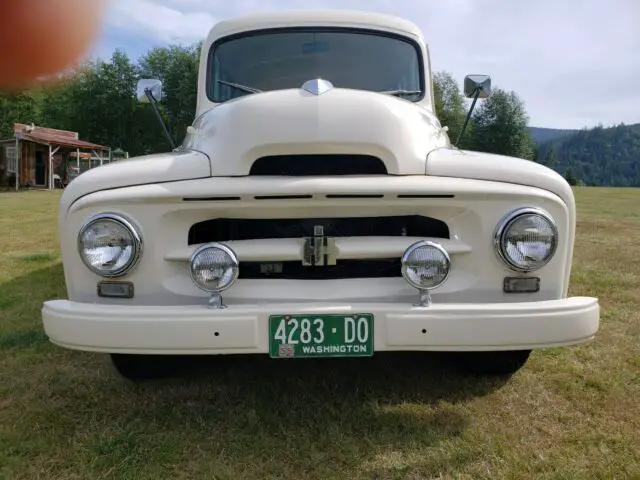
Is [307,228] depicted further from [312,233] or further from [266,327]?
[266,327]

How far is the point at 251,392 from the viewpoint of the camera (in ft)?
9.02

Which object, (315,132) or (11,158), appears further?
(11,158)

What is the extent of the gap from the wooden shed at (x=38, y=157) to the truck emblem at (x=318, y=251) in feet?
87.6

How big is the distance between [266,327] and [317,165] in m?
0.75

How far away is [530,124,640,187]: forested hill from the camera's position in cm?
11169

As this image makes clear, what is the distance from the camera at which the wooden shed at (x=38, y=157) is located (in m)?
26.4

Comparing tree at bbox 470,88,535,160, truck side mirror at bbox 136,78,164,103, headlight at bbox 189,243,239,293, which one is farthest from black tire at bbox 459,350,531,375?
tree at bbox 470,88,535,160

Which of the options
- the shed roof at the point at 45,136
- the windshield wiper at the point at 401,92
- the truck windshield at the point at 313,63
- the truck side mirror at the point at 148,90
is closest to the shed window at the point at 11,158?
the shed roof at the point at 45,136

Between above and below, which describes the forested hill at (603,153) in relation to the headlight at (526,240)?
above

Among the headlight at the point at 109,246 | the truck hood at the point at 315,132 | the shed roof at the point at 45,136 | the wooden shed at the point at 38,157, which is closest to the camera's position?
the headlight at the point at 109,246

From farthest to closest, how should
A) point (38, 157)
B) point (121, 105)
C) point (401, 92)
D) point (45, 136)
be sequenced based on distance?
point (121, 105) < point (38, 157) < point (45, 136) < point (401, 92)

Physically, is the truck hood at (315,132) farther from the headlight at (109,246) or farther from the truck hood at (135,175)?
the headlight at (109,246)

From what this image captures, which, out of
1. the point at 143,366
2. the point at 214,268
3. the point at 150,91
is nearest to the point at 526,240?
the point at 214,268

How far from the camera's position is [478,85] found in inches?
159
